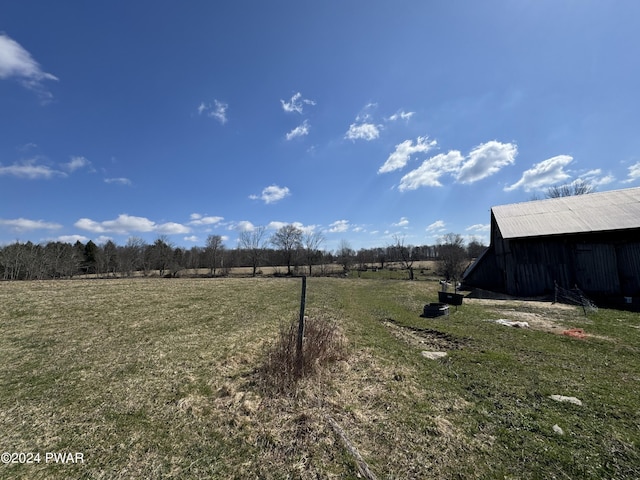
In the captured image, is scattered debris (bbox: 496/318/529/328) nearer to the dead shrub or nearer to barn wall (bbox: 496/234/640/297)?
the dead shrub

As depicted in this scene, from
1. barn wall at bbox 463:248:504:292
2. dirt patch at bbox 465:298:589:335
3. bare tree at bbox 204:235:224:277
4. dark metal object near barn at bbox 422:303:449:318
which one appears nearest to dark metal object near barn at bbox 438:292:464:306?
dirt patch at bbox 465:298:589:335

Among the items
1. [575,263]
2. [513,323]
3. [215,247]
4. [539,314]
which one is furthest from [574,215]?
[215,247]

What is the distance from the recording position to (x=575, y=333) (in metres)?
8.91

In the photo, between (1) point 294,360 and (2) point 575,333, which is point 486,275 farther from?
(1) point 294,360

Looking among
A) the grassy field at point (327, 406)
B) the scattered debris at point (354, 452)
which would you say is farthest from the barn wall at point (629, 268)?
the scattered debris at point (354, 452)

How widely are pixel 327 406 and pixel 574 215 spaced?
2316cm

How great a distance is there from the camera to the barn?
53.5 ft

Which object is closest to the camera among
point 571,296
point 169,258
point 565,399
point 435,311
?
point 565,399

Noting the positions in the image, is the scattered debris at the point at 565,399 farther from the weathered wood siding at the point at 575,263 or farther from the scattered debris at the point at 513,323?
the weathered wood siding at the point at 575,263

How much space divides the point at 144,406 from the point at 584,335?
1239 cm

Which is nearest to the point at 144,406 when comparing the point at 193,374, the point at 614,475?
the point at 193,374

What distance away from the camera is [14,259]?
139 ft

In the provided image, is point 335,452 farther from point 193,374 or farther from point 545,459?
point 193,374

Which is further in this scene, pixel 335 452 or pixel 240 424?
pixel 240 424
